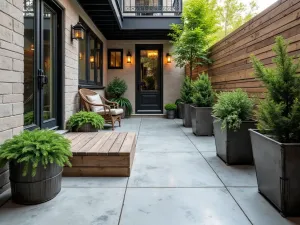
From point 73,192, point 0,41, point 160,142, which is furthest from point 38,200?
point 160,142

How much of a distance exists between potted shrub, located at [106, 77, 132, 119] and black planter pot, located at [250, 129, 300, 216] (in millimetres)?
6606

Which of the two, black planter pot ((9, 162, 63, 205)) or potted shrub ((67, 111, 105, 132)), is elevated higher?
potted shrub ((67, 111, 105, 132))

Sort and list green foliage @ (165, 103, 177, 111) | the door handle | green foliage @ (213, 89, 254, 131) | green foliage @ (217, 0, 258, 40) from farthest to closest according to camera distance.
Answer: green foliage @ (217, 0, 258, 40) < green foliage @ (165, 103, 177, 111) < the door handle < green foliage @ (213, 89, 254, 131)

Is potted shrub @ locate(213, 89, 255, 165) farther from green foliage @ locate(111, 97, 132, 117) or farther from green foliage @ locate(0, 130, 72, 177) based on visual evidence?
green foliage @ locate(111, 97, 132, 117)

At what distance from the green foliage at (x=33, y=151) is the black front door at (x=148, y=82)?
6995mm

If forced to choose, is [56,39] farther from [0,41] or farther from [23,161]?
[23,161]

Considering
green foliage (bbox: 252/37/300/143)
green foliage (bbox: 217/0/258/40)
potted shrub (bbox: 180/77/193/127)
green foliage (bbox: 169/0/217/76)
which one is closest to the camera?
green foliage (bbox: 252/37/300/143)

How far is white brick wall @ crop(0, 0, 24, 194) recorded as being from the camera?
7.39 ft

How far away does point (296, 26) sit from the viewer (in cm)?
255

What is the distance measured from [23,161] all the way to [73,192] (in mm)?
538

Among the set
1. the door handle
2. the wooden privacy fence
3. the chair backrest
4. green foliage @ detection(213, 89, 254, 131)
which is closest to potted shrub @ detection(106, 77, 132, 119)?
the chair backrest

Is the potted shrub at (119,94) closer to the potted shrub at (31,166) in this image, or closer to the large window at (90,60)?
the large window at (90,60)

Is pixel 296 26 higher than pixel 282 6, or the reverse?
pixel 282 6

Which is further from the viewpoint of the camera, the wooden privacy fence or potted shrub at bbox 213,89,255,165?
potted shrub at bbox 213,89,255,165
